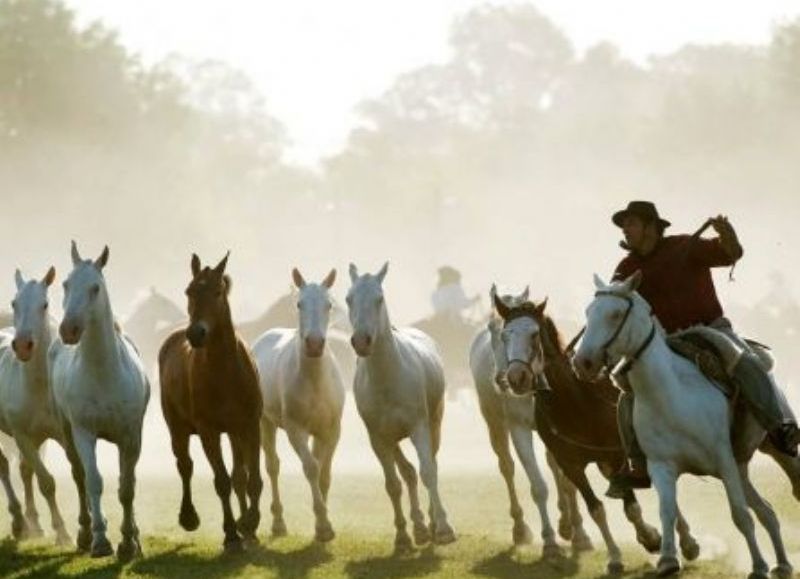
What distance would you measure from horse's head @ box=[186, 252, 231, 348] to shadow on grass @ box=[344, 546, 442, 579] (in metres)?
2.46

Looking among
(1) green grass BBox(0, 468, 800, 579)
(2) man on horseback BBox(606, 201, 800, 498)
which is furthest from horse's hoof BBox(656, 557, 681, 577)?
(1) green grass BBox(0, 468, 800, 579)

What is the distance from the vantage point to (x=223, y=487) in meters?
18.2

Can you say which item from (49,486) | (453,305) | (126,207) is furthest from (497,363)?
(126,207)

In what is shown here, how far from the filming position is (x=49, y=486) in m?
20.1

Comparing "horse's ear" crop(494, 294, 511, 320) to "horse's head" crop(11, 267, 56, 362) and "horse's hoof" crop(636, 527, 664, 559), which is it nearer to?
"horse's hoof" crop(636, 527, 664, 559)

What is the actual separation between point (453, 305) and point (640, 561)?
22.6 metres

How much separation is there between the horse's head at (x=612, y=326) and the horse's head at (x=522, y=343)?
1313 millimetres

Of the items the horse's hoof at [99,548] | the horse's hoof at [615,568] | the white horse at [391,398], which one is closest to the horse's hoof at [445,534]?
the white horse at [391,398]

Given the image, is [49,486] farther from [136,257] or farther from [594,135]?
[594,135]

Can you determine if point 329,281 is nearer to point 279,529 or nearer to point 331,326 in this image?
point 279,529

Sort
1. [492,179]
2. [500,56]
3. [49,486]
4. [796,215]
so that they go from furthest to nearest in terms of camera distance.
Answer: [500,56]
[492,179]
[796,215]
[49,486]

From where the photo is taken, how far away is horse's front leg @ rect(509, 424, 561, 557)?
17.6m

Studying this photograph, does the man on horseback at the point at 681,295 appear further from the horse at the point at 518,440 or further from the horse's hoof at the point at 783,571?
the horse at the point at 518,440

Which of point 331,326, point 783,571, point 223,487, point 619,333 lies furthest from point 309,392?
point 331,326
